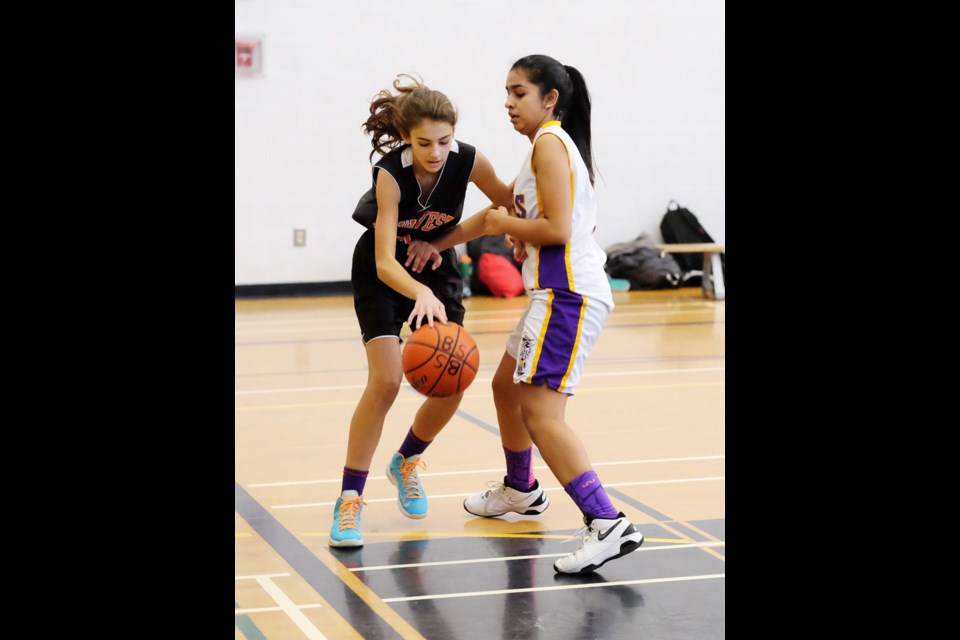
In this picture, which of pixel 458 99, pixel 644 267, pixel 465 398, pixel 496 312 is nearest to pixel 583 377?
pixel 465 398

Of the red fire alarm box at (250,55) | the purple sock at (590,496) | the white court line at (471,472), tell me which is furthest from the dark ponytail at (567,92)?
the red fire alarm box at (250,55)

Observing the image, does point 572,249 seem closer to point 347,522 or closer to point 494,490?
A: point 494,490

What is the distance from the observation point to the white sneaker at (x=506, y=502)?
3.89m

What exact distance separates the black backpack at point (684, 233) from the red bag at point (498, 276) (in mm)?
1625

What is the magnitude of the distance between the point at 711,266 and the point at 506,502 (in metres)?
7.00

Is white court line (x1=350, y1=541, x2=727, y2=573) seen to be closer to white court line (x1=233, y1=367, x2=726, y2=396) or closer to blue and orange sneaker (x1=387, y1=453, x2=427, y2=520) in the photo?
blue and orange sneaker (x1=387, y1=453, x2=427, y2=520)

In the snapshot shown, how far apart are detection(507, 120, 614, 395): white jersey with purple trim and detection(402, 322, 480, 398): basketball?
0.15 meters

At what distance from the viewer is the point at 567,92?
3.44 metres

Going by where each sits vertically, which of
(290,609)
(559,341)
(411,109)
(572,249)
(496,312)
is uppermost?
(411,109)

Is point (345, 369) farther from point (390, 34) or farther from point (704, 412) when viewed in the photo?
point (390, 34)
